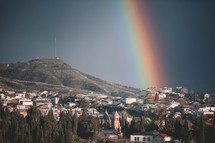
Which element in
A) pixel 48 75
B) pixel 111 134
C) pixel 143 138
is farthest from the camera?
pixel 48 75

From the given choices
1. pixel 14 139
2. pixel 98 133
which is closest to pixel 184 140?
pixel 98 133

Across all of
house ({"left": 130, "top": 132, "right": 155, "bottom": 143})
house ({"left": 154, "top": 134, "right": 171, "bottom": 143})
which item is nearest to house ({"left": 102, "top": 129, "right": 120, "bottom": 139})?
house ({"left": 130, "top": 132, "right": 155, "bottom": 143})

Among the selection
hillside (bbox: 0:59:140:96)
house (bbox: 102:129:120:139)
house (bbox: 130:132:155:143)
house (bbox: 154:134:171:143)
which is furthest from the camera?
hillside (bbox: 0:59:140:96)

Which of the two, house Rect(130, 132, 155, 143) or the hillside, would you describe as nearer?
house Rect(130, 132, 155, 143)

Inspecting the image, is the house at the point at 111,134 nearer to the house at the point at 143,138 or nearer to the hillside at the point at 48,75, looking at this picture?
the house at the point at 143,138

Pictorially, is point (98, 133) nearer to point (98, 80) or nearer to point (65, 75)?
point (65, 75)

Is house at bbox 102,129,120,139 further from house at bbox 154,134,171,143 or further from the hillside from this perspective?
the hillside

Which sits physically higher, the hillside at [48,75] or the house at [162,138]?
the hillside at [48,75]

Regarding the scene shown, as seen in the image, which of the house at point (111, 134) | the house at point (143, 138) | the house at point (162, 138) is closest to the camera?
the house at point (162, 138)

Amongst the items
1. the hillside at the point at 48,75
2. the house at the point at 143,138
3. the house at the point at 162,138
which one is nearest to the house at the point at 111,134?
the house at the point at 143,138

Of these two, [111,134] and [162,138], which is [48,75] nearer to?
[111,134]

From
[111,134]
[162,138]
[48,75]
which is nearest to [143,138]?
[162,138]
